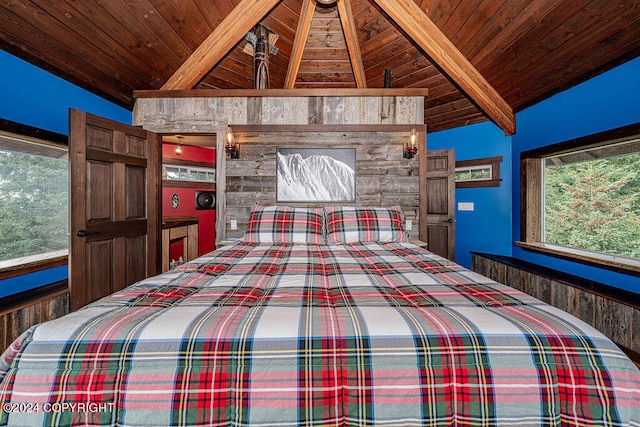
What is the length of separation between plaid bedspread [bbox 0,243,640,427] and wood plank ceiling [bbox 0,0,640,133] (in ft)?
8.79

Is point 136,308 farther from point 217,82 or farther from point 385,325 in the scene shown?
point 217,82

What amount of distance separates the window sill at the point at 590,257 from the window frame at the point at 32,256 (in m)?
4.88

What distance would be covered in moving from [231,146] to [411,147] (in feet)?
6.35

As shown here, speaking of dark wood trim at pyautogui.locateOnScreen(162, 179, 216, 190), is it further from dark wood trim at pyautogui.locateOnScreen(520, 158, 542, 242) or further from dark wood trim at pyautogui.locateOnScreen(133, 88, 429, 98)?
dark wood trim at pyautogui.locateOnScreen(520, 158, 542, 242)

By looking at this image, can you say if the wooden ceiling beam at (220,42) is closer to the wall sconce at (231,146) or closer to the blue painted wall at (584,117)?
the wall sconce at (231,146)

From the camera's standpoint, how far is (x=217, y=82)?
346 centimetres

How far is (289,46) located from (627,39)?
3.18 meters

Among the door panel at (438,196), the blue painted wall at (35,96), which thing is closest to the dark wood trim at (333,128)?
the door panel at (438,196)

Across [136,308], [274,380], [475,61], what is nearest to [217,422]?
[274,380]

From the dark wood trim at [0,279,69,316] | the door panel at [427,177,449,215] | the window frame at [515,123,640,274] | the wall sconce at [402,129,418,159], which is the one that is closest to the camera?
the dark wood trim at [0,279,69,316]

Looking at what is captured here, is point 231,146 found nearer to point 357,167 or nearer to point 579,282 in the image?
point 357,167

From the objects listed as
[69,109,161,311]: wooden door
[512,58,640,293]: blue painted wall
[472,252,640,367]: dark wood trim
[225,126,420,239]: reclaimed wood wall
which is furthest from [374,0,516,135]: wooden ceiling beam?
[69,109,161,311]: wooden door

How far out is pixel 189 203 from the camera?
17.2 ft

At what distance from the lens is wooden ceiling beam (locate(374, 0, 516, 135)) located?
2.73 meters
